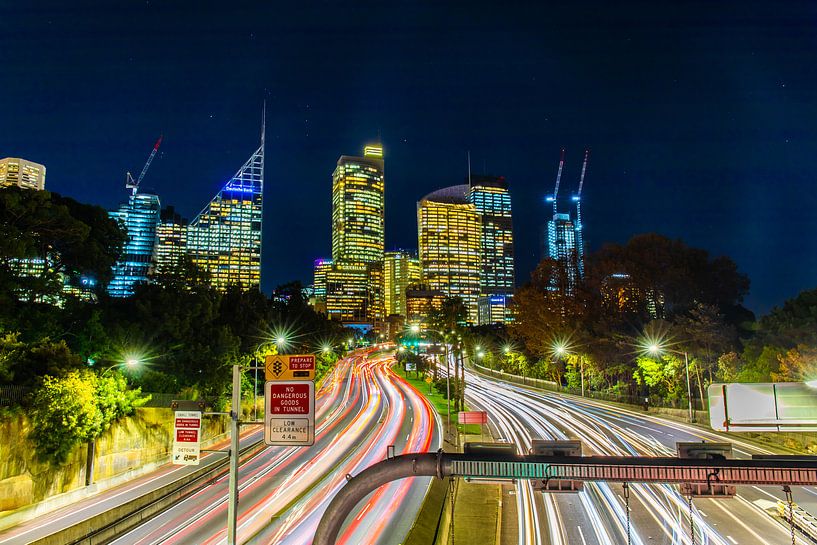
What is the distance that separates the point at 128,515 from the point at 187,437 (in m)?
14.7

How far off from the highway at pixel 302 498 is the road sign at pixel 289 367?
2.79 meters

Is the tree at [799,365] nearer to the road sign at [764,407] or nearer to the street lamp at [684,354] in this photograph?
the street lamp at [684,354]

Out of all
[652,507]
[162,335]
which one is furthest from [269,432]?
[162,335]

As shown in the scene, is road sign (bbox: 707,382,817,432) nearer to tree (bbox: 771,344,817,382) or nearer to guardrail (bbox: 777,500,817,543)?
guardrail (bbox: 777,500,817,543)

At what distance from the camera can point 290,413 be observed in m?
13.0

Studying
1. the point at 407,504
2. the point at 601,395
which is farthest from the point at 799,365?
the point at 601,395

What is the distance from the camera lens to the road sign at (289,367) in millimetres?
13711

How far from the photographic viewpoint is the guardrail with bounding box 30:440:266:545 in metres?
22.6

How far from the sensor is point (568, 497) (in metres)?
28.6

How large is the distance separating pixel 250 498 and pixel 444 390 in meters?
53.1

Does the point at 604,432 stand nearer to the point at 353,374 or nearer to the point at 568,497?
the point at 568,497

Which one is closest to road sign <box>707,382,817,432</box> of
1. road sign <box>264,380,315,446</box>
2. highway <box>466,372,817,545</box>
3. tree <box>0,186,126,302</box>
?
road sign <box>264,380,315,446</box>

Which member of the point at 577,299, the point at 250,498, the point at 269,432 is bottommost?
the point at 250,498

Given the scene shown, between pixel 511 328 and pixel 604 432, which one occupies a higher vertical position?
pixel 511 328
